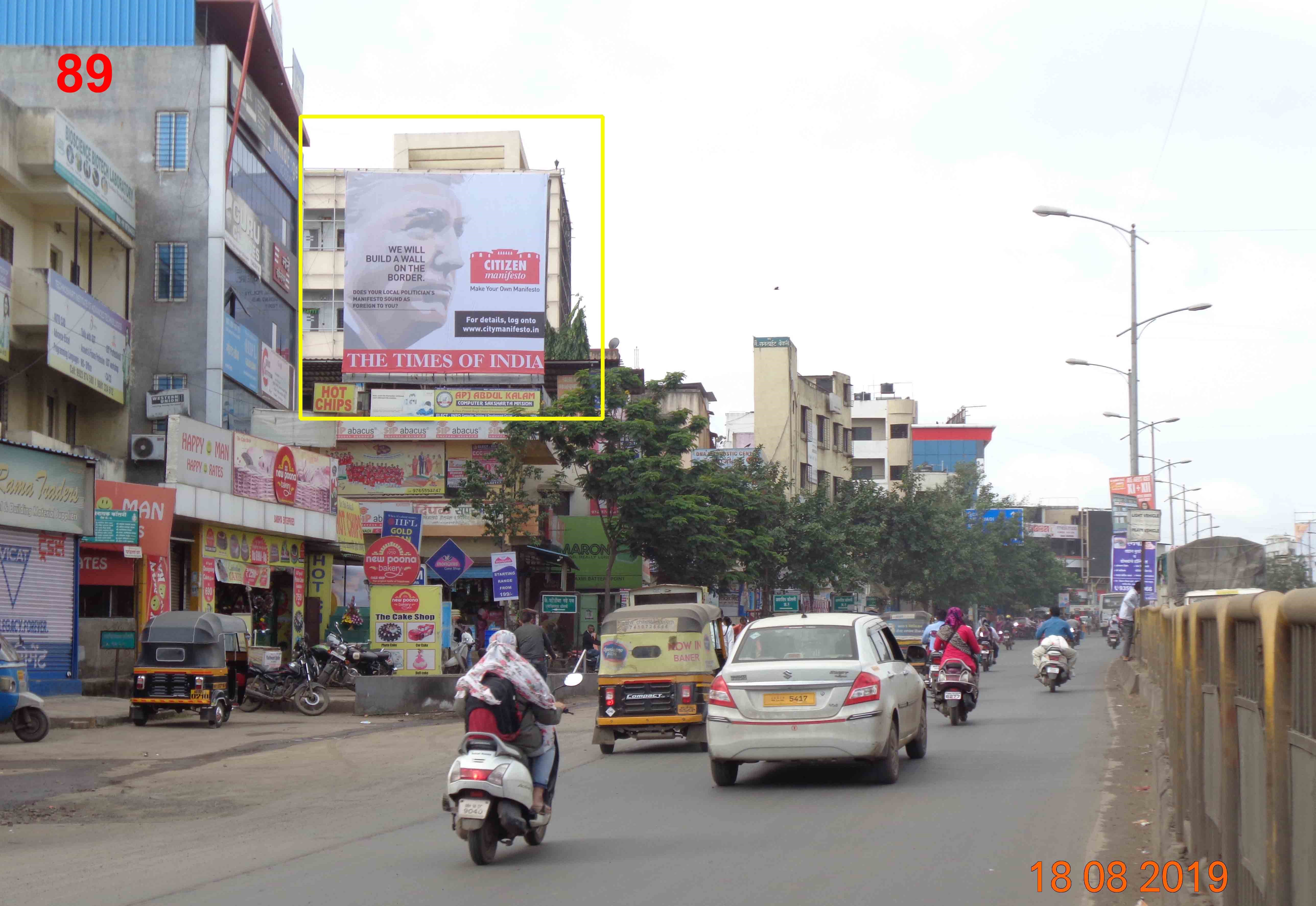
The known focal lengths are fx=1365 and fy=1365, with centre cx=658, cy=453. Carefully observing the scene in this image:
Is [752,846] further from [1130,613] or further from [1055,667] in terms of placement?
[1130,613]

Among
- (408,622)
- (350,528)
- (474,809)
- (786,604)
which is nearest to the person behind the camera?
(474,809)

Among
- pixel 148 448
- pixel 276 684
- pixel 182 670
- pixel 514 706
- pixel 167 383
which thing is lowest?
pixel 276 684

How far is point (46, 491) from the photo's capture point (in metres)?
23.4

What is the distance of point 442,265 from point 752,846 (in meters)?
28.9

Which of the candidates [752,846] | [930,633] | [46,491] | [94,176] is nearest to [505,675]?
[752,846]

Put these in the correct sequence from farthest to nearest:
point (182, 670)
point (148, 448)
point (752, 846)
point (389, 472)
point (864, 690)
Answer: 1. point (389, 472)
2. point (148, 448)
3. point (182, 670)
4. point (864, 690)
5. point (752, 846)

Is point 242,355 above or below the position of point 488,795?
above

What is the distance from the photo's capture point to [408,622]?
25.5 meters

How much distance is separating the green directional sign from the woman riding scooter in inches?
721

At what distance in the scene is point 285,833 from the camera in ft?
34.0

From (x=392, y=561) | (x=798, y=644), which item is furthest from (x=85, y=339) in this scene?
(x=798, y=644)

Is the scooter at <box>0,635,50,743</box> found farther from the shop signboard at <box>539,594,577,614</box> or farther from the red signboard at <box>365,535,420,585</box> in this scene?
the shop signboard at <box>539,594,577,614</box>

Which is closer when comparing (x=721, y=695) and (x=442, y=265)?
(x=721, y=695)

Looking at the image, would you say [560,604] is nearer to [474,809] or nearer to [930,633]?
[930,633]
